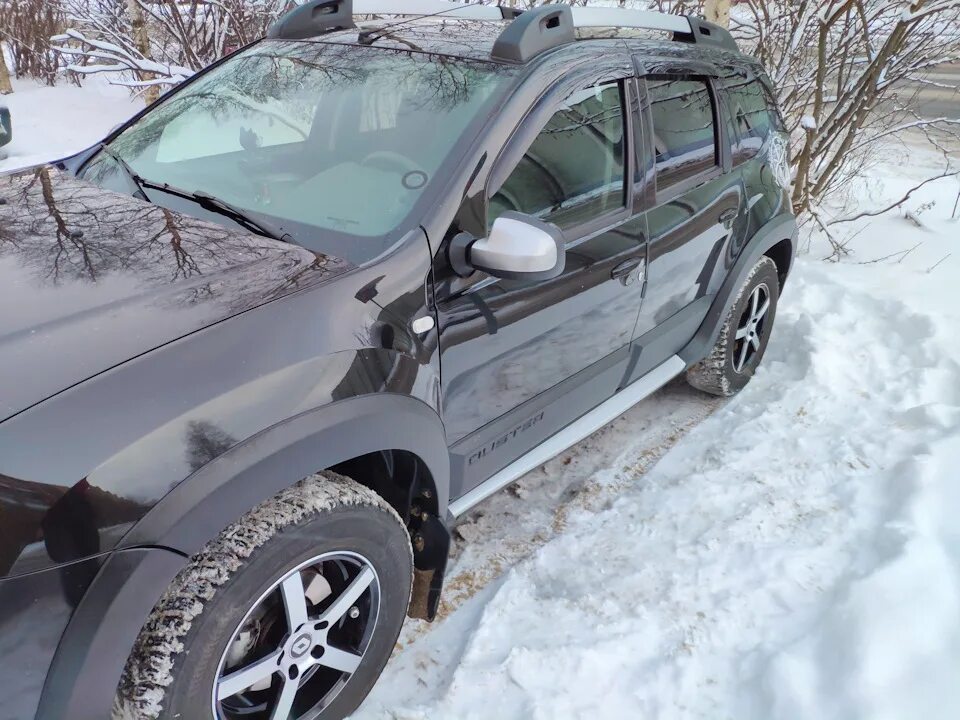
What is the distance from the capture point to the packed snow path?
82.9 inches

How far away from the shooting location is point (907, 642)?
2.18m

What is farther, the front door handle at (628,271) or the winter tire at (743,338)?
the winter tire at (743,338)

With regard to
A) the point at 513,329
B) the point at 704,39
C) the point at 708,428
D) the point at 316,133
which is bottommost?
the point at 708,428

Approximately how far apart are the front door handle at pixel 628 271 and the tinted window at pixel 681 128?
30 cm

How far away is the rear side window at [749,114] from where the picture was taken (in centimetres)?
327

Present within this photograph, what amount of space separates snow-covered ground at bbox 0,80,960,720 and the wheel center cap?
0.42 metres

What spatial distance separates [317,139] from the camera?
227cm

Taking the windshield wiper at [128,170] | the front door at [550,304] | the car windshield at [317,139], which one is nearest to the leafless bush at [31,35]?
the windshield wiper at [128,170]

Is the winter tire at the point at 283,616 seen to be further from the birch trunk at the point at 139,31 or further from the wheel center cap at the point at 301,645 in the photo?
the birch trunk at the point at 139,31

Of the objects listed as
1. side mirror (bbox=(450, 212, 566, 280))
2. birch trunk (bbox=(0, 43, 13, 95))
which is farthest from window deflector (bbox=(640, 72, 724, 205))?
birch trunk (bbox=(0, 43, 13, 95))

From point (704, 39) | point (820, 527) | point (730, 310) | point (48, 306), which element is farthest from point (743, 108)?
point (48, 306)

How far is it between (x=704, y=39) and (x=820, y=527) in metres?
2.06

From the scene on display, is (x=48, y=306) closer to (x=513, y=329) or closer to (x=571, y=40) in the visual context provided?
(x=513, y=329)

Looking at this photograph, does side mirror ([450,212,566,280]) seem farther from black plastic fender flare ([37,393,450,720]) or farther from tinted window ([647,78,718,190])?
tinted window ([647,78,718,190])
